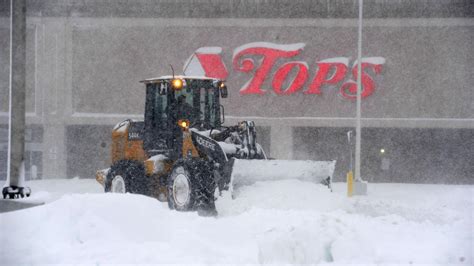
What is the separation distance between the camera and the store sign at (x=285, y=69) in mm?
30281

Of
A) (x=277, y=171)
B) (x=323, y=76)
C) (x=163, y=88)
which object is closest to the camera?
(x=277, y=171)


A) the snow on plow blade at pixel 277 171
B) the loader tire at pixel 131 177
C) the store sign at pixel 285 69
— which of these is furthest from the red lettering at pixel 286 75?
the snow on plow blade at pixel 277 171

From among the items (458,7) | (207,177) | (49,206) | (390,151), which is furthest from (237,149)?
(458,7)

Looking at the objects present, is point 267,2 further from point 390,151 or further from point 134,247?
point 134,247

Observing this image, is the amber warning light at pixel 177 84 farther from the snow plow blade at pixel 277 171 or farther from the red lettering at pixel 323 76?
the red lettering at pixel 323 76

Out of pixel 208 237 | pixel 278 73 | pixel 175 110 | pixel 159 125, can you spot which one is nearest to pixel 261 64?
pixel 278 73

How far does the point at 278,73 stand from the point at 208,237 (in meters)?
21.2

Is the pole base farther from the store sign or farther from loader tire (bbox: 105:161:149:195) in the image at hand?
the store sign

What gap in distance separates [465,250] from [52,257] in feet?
18.4

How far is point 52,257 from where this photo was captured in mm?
8141

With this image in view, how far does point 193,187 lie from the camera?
43.1 feet

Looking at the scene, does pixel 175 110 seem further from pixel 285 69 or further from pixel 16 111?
pixel 285 69

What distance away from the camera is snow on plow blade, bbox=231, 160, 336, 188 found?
1334 cm

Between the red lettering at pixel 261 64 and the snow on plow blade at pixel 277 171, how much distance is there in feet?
53.6
